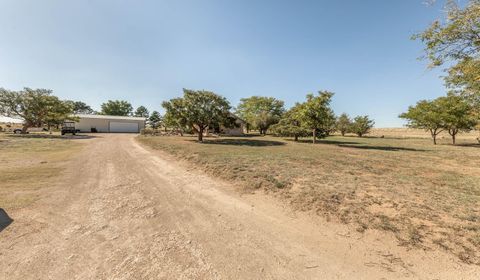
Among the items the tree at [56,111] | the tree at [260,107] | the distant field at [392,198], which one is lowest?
the distant field at [392,198]

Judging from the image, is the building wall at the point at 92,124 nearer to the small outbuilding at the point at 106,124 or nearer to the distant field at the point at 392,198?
the small outbuilding at the point at 106,124

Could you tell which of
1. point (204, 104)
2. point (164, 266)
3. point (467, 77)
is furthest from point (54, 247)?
point (204, 104)

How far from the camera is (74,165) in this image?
10305 millimetres

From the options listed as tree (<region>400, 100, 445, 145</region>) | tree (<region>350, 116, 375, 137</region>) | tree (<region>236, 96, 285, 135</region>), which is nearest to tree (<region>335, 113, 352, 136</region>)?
tree (<region>350, 116, 375, 137</region>)

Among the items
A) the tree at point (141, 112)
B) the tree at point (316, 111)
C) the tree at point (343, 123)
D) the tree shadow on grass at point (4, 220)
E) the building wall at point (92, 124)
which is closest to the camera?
the tree shadow on grass at point (4, 220)

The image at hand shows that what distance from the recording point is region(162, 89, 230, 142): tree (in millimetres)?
24875

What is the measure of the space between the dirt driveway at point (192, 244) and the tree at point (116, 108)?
97940mm

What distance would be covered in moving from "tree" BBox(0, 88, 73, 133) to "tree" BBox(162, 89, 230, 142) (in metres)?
26.4

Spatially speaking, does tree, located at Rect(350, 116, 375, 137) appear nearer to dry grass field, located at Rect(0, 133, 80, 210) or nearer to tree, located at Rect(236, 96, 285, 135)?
tree, located at Rect(236, 96, 285, 135)

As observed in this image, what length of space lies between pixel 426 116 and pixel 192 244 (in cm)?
3884

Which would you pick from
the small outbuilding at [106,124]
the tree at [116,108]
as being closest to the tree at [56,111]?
the small outbuilding at [106,124]

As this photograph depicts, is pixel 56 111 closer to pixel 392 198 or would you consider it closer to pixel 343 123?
pixel 392 198

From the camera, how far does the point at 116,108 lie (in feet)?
293

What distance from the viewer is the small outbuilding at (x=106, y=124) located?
51.8 meters
